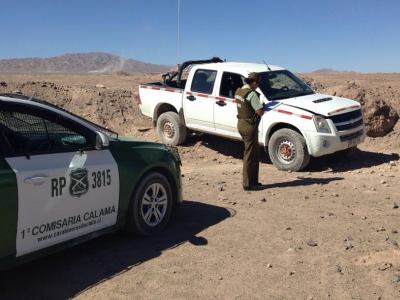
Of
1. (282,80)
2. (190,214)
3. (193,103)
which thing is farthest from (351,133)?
(190,214)

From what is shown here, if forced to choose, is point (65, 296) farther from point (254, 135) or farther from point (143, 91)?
point (143, 91)

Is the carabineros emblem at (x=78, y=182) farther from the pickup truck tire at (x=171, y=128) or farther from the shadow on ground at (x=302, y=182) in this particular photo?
the pickup truck tire at (x=171, y=128)

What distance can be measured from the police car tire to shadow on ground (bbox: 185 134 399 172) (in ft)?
15.7

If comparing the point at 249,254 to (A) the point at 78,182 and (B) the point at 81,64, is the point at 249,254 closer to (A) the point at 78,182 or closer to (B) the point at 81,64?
(A) the point at 78,182

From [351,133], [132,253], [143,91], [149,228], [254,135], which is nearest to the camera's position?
[132,253]

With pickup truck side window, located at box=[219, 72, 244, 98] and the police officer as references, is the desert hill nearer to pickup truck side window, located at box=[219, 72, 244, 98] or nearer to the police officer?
pickup truck side window, located at box=[219, 72, 244, 98]

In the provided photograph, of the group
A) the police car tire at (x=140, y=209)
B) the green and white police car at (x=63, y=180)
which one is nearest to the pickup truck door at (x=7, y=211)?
the green and white police car at (x=63, y=180)

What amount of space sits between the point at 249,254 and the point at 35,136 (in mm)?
2380

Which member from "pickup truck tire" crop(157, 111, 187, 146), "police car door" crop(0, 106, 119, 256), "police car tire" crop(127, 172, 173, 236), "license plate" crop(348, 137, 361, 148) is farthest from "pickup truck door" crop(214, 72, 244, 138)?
"police car door" crop(0, 106, 119, 256)

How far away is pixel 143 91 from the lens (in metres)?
13.2

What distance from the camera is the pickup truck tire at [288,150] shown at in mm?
9812

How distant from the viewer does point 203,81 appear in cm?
1140

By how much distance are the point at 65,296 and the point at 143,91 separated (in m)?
9.00

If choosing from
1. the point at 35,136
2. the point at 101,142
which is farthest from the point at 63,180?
the point at 101,142
